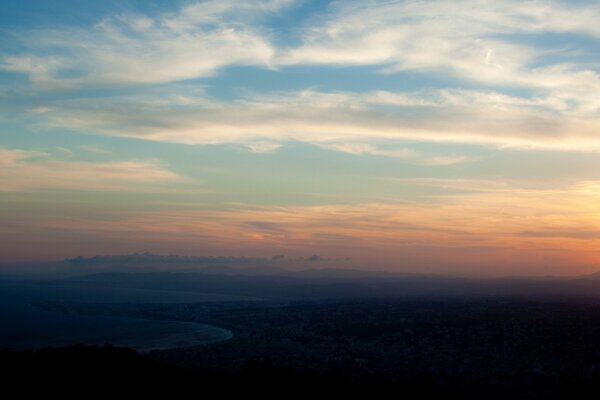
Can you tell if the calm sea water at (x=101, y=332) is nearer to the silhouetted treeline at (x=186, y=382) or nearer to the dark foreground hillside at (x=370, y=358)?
the dark foreground hillside at (x=370, y=358)

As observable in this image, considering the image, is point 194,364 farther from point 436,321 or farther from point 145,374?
point 436,321

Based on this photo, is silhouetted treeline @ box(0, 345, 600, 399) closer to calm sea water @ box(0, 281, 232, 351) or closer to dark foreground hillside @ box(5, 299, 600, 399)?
dark foreground hillside @ box(5, 299, 600, 399)

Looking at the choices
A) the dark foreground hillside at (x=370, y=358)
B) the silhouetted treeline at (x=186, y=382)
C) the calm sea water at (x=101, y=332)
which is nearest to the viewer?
the silhouetted treeline at (x=186, y=382)

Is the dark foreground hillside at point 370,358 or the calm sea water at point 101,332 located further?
the calm sea water at point 101,332

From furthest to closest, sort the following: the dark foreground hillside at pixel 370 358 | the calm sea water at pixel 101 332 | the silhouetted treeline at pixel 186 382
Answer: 1. the calm sea water at pixel 101 332
2. the dark foreground hillside at pixel 370 358
3. the silhouetted treeline at pixel 186 382

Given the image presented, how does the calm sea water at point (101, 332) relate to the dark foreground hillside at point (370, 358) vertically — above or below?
below

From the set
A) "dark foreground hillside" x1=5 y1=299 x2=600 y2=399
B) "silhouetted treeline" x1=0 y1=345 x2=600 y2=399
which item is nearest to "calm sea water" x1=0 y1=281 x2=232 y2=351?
"dark foreground hillside" x1=5 y1=299 x2=600 y2=399

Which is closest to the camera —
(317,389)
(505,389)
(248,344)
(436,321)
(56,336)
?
(317,389)

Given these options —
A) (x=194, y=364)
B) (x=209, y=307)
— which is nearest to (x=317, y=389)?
(x=194, y=364)

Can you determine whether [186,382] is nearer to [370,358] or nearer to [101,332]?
[370,358]

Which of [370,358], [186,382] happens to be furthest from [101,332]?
[186,382]

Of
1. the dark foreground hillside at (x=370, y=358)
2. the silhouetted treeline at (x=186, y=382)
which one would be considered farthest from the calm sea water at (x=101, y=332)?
the silhouetted treeline at (x=186, y=382)
